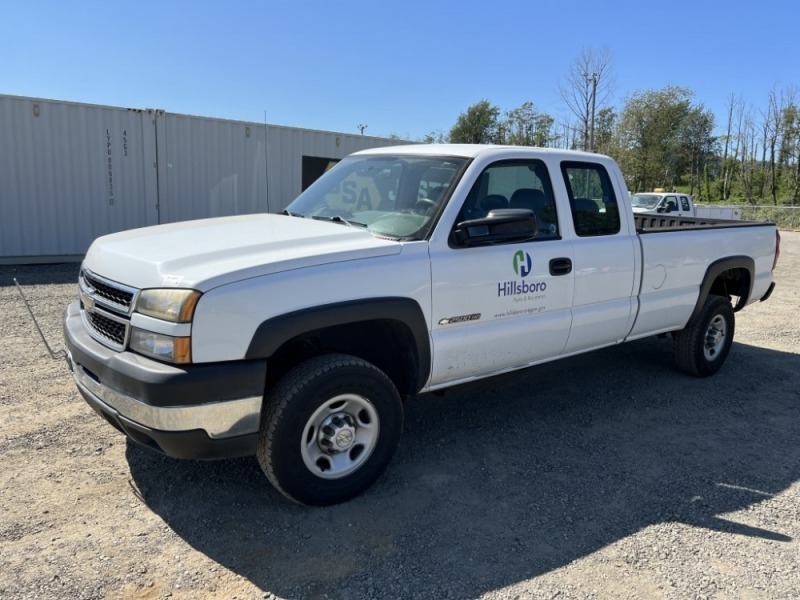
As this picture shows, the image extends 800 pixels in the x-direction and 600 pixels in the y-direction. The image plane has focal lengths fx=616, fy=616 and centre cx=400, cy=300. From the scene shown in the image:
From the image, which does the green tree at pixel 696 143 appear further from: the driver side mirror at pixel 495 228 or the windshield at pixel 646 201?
the driver side mirror at pixel 495 228

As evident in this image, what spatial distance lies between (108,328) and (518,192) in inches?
106

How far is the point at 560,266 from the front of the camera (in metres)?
4.16

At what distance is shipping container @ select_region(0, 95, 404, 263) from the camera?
37.3 feet

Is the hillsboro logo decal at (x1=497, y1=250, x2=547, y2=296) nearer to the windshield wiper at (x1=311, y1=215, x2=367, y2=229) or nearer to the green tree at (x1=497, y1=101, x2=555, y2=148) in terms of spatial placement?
the windshield wiper at (x1=311, y1=215, x2=367, y2=229)

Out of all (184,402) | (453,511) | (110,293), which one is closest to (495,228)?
(453,511)

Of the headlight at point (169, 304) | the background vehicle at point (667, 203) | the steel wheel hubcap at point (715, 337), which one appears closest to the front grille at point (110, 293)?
the headlight at point (169, 304)

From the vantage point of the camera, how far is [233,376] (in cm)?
284

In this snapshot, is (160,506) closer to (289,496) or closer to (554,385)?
(289,496)

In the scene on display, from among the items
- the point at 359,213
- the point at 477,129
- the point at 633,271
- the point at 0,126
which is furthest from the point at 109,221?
the point at 477,129

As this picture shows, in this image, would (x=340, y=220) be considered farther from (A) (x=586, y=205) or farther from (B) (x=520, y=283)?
(A) (x=586, y=205)

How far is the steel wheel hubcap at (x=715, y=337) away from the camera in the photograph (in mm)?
5848

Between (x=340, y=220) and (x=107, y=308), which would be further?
(x=340, y=220)

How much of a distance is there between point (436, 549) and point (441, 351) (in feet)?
3.61

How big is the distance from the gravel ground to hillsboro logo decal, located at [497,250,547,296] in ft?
3.57
